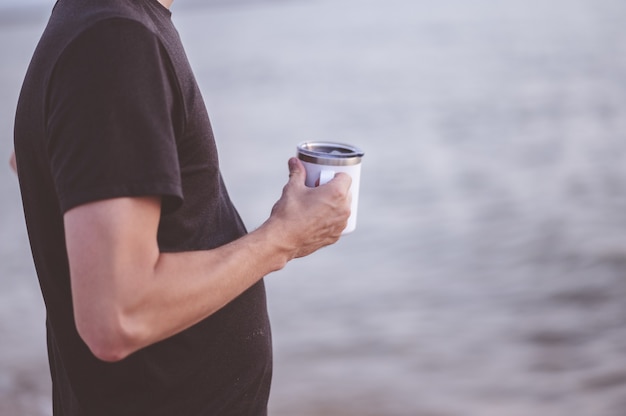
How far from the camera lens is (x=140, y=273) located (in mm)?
1321

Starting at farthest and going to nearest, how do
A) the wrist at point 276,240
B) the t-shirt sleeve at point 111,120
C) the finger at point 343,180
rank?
the finger at point 343,180 → the wrist at point 276,240 → the t-shirt sleeve at point 111,120

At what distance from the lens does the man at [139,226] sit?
1.28m

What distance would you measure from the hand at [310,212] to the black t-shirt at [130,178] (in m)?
0.17

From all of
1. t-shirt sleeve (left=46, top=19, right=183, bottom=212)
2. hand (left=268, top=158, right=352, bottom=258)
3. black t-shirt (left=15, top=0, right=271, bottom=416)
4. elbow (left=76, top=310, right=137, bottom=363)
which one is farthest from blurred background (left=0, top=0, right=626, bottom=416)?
t-shirt sleeve (left=46, top=19, right=183, bottom=212)

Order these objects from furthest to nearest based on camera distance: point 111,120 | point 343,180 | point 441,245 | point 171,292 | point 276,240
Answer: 1. point 441,245
2. point 343,180
3. point 276,240
4. point 171,292
5. point 111,120

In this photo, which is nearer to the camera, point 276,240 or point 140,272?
point 140,272

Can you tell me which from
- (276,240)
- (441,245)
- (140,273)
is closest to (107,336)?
(140,273)

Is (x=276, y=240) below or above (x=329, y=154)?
below

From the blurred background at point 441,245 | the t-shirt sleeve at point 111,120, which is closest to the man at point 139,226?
the t-shirt sleeve at point 111,120

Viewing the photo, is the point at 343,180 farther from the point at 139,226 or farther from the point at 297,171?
the point at 139,226

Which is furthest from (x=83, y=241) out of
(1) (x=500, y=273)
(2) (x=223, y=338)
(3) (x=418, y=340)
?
(1) (x=500, y=273)

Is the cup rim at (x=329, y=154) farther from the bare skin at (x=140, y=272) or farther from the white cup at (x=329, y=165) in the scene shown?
the bare skin at (x=140, y=272)

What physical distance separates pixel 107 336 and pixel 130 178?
11.0 inches

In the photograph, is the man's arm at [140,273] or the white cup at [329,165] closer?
the man's arm at [140,273]
